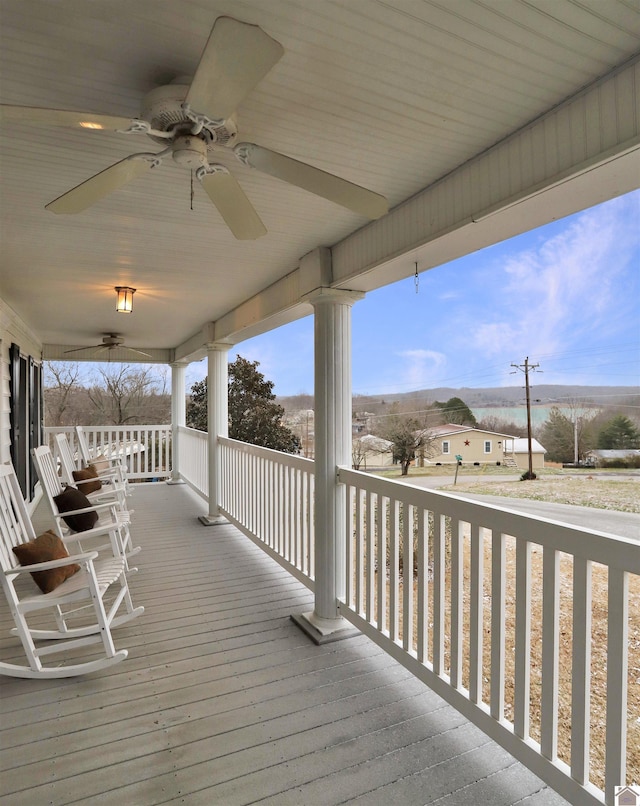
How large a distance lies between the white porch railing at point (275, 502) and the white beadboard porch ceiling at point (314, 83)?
5.52 feet

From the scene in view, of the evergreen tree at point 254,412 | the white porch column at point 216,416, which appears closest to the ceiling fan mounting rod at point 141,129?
the white porch column at point 216,416

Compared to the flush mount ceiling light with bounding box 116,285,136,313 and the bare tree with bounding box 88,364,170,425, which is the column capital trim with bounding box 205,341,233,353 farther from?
the bare tree with bounding box 88,364,170,425

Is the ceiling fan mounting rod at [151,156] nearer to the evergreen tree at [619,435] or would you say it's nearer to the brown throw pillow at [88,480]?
the evergreen tree at [619,435]

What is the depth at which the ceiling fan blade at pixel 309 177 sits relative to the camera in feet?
4.60

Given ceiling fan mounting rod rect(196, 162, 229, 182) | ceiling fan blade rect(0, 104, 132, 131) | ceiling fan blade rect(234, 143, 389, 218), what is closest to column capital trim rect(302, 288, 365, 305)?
ceiling fan blade rect(234, 143, 389, 218)

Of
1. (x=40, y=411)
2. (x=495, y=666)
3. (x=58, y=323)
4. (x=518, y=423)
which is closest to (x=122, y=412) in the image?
(x=40, y=411)

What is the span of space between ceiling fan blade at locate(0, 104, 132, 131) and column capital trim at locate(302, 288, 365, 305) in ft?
5.82

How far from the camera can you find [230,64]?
105cm

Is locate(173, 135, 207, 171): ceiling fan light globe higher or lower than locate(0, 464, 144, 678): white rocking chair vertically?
higher

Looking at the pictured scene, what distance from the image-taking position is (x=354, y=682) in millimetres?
2301

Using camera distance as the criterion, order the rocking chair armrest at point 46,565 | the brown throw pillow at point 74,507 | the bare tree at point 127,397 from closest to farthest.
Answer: the rocking chair armrest at point 46,565 → the brown throw pillow at point 74,507 → the bare tree at point 127,397

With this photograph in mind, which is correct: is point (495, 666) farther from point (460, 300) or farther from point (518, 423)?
point (460, 300)

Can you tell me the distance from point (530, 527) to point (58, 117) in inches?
75.1

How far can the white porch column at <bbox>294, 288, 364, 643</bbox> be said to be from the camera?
113 inches
